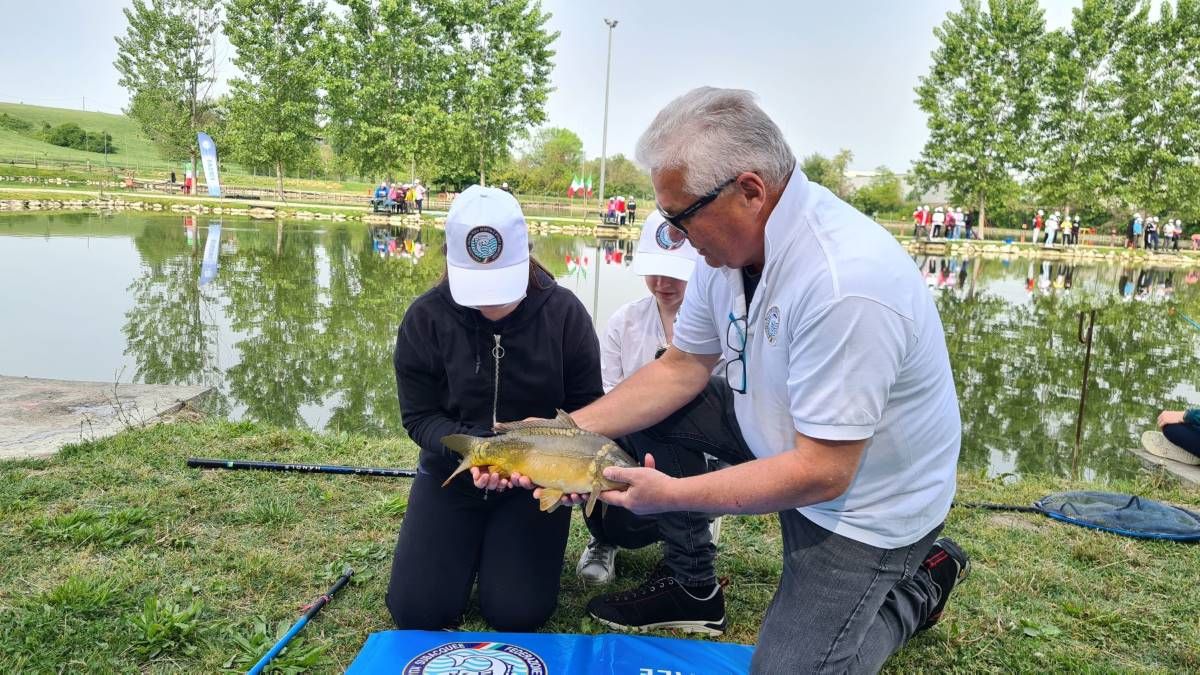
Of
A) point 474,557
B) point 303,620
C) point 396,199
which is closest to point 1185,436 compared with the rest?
point 474,557

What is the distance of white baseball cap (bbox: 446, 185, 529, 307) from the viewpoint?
3137 mm

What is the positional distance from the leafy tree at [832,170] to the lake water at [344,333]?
173 feet

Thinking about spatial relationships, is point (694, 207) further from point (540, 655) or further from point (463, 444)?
point (540, 655)

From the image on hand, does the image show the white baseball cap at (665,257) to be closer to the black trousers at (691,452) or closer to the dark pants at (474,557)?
the black trousers at (691,452)

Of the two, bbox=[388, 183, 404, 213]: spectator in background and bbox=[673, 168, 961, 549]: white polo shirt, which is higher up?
bbox=[388, 183, 404, 213]: spectator in background

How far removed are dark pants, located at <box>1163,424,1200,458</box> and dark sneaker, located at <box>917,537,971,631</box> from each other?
3.33m

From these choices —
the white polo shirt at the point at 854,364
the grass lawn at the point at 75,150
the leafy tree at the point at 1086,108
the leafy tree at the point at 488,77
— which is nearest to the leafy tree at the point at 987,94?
the leafy tree at the point at 1086,108

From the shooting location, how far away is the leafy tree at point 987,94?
136ft

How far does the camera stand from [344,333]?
32.0 feet

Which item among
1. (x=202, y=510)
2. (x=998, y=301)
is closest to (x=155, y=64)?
(x=998, y=301)

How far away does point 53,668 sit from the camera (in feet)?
8.98

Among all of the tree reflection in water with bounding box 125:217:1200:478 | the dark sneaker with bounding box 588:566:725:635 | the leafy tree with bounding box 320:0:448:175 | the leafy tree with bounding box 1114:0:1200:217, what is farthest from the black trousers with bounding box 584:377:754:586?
the leafy tree with bounding box 1114:0:1200:217

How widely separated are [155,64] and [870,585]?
175ft

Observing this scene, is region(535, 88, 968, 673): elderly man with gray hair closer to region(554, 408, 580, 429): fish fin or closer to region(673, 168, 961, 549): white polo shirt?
region(673, 168, 961, 549): white polo shirt
